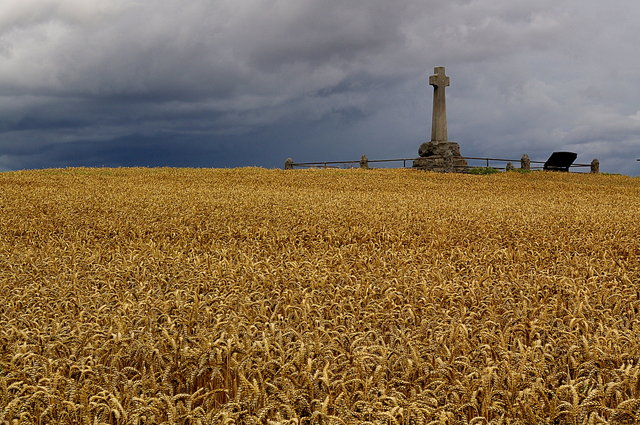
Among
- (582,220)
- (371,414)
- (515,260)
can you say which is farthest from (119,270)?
(582,220)

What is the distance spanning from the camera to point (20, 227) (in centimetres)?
1002

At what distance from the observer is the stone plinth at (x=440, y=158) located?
32219 mm

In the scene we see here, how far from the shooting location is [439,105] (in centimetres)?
3275

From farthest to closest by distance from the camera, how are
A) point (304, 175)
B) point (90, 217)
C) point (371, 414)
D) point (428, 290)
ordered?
point (304, 175)
point (90, 217)
point (428, 290)
point (371, 414)

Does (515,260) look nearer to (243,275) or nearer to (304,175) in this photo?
(243,275)

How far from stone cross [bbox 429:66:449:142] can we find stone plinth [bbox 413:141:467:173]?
56cm

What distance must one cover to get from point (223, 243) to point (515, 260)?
408 centimetres

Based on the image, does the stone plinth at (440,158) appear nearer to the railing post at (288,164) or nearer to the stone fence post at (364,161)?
the stone fence post at (364,161)

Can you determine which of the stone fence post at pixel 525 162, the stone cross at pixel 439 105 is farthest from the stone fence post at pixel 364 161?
the stone fence post at pixel 525 162

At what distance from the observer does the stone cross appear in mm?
32719

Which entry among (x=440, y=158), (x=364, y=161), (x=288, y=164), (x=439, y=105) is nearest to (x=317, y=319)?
(x=440, y=158)

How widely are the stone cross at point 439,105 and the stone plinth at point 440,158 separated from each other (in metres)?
0.56

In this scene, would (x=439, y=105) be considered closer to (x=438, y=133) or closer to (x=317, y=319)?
(x=438, y=133)

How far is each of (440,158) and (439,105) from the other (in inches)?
119
